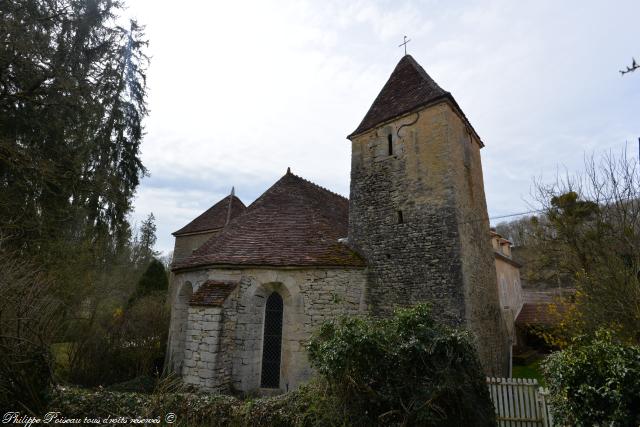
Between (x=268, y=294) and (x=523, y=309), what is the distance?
1742cm

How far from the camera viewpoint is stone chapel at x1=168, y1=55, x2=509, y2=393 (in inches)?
350

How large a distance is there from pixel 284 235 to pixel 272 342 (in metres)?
3.21

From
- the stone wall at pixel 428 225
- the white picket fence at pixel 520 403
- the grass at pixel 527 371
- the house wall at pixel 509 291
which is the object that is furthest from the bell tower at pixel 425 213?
the house wall at pixel 509 291

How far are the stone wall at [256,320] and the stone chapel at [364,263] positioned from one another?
28 mm

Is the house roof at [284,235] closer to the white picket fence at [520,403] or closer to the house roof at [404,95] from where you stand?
the house roof at [404,95]

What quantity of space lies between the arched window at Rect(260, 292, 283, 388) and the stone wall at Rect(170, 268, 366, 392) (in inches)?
6.1

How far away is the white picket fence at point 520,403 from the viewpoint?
22.9 ft

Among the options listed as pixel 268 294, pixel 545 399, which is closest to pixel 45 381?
pixel 268 294

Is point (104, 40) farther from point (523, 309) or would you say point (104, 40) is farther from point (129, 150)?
point (523, 309)

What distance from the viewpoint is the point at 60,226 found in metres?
10.6

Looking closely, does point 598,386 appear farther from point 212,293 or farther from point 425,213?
point 212,293

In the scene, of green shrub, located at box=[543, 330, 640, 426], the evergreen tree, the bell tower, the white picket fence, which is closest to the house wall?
the bell tower

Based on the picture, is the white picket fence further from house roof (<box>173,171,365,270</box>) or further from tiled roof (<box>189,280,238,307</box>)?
tiled roof (<box>189,280,238,307</box>)

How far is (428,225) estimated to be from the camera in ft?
31.2
